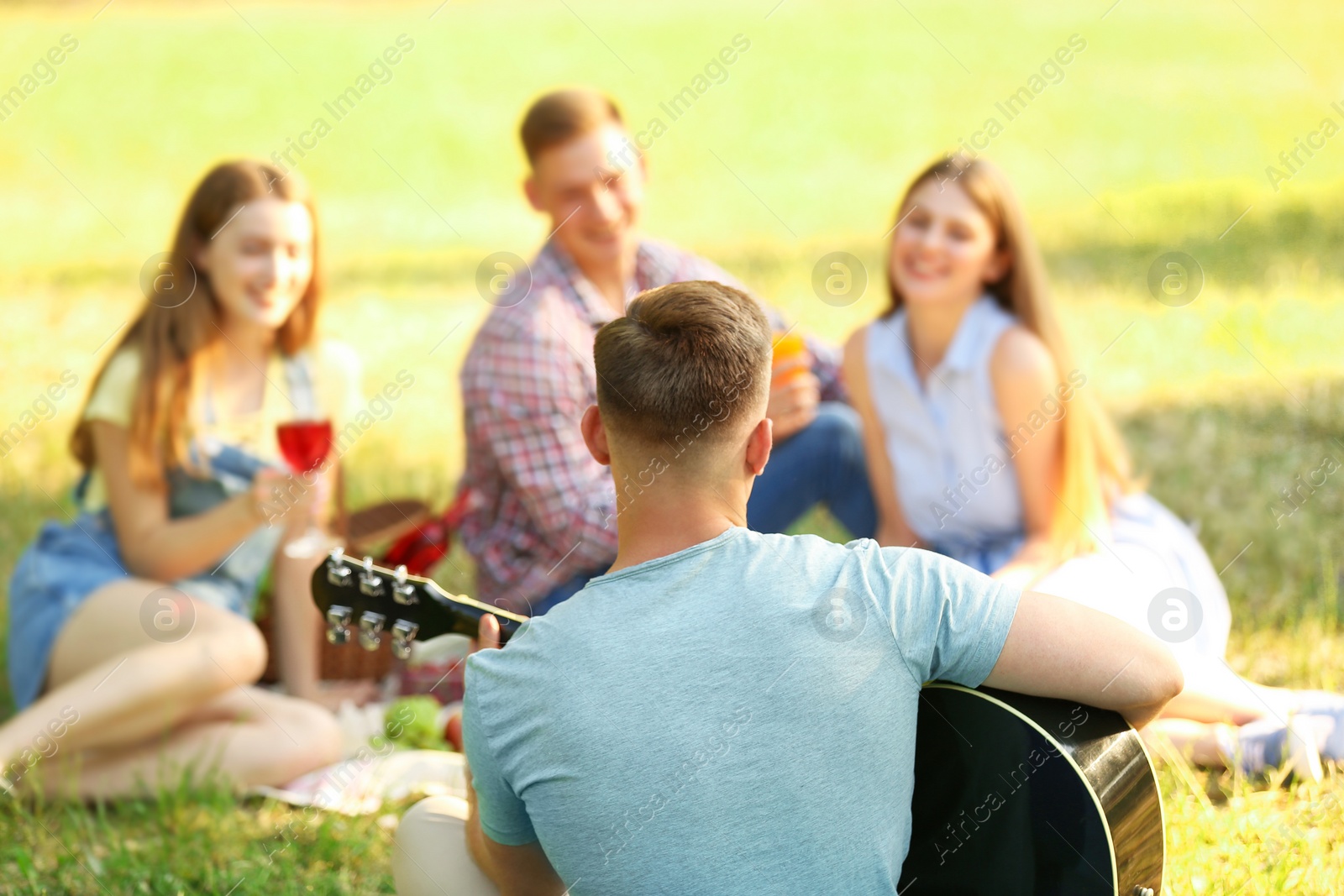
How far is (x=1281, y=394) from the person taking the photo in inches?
215

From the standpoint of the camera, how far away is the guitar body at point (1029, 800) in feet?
6.90

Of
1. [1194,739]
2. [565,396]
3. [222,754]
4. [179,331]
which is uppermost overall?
[179,331]

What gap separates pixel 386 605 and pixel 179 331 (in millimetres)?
1623

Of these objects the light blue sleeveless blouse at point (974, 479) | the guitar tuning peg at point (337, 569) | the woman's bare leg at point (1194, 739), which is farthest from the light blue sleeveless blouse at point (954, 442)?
the guitar tuning peg at point (337, 569)

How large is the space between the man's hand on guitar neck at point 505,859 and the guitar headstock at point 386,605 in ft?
0.39

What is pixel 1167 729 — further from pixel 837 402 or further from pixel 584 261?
pixel 584 261

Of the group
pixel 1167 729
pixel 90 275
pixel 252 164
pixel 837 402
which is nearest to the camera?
pixel 1167 729

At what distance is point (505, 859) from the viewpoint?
2.12m

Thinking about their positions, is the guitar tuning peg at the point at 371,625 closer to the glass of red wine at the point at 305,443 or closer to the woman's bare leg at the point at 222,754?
the glass of red wine at the point at 305,443

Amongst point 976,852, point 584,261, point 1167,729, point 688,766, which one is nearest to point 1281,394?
point 1167,729

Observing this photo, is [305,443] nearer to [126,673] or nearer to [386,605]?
[126,673]

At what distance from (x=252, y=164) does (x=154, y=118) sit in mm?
9779

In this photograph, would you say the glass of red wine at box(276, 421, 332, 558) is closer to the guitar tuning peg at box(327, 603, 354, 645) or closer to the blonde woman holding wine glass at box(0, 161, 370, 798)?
the blonde woman holding wine glass at box(0, 161, 370, 798)

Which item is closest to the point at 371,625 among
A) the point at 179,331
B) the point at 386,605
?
the point at 386,605
